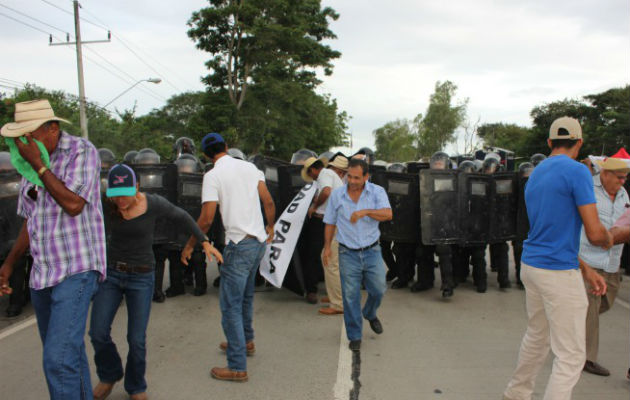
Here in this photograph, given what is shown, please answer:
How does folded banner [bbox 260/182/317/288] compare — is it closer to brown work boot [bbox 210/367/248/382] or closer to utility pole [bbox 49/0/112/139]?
brown work boot [bbox 210/367/248/382]

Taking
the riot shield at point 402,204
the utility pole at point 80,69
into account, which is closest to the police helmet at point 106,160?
the riot shield at point 402,204

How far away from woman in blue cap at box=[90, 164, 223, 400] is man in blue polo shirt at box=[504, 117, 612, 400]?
98.7 inches

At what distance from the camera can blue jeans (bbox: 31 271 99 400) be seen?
2.89 metres

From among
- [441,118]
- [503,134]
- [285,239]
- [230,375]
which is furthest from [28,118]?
[503,134]

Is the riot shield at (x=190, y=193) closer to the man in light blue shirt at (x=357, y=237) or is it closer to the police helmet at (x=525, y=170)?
the man in light blue shirt at (x=357, y=237)

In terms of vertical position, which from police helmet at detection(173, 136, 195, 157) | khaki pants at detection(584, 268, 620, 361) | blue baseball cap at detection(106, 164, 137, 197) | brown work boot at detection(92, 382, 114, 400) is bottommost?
brown work boot at detection(92, 382, 114, 400)

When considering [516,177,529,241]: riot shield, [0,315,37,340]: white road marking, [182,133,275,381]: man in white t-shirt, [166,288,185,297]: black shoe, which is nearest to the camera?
[182,133,275,381]: man in white t-shirt

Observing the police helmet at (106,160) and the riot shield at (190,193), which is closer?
the riot shield at (190,193)

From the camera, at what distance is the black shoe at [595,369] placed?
14.9ft

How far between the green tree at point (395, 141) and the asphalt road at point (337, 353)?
258ft

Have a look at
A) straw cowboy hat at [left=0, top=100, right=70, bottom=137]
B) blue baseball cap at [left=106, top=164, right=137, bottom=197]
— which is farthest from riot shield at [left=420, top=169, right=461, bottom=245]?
straw cowboy hat at [left=0, top=100, right=70, bottom=137]

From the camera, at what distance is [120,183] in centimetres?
365

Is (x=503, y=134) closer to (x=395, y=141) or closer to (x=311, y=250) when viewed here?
(x=395, y=141)

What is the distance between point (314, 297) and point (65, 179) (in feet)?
15.1
